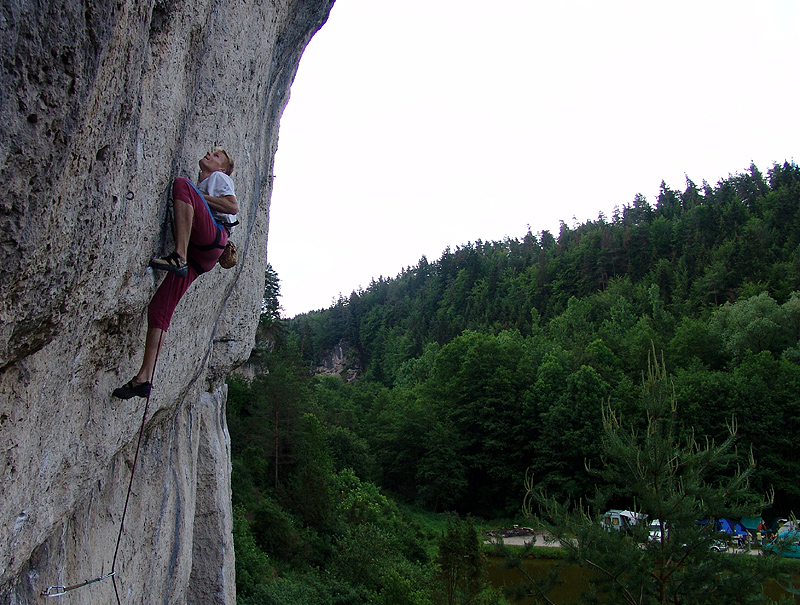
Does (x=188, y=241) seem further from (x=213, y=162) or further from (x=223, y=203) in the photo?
(x=213, y=162)

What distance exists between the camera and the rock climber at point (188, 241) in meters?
4.12

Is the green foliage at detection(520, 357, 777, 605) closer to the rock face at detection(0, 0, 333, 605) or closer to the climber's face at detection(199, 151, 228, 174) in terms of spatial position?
the rock face at detection(0, 0, 333, 605)

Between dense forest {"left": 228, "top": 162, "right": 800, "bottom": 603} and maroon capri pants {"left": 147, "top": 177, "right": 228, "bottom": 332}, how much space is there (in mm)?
9076

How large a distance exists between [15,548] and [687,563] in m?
9.54

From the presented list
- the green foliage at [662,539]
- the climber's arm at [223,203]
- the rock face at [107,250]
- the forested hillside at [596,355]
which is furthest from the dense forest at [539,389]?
the climber's arm at [223,203]

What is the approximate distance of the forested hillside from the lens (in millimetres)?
36812

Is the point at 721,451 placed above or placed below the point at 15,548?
below

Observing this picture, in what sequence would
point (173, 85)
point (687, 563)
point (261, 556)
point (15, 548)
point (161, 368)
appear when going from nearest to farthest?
point (15, 548)
point (173, 85)
point (161, 368)
point (687, 563)
point (261, 556)

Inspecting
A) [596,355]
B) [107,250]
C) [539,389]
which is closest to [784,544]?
[107,250]

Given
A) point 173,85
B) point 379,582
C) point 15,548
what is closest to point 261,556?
point 379,582

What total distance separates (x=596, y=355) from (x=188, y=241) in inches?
1789

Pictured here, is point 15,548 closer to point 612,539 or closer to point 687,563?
point 612,539

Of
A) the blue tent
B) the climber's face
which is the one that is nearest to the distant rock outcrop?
the blue tent

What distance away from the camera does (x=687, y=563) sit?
30.3 ft
